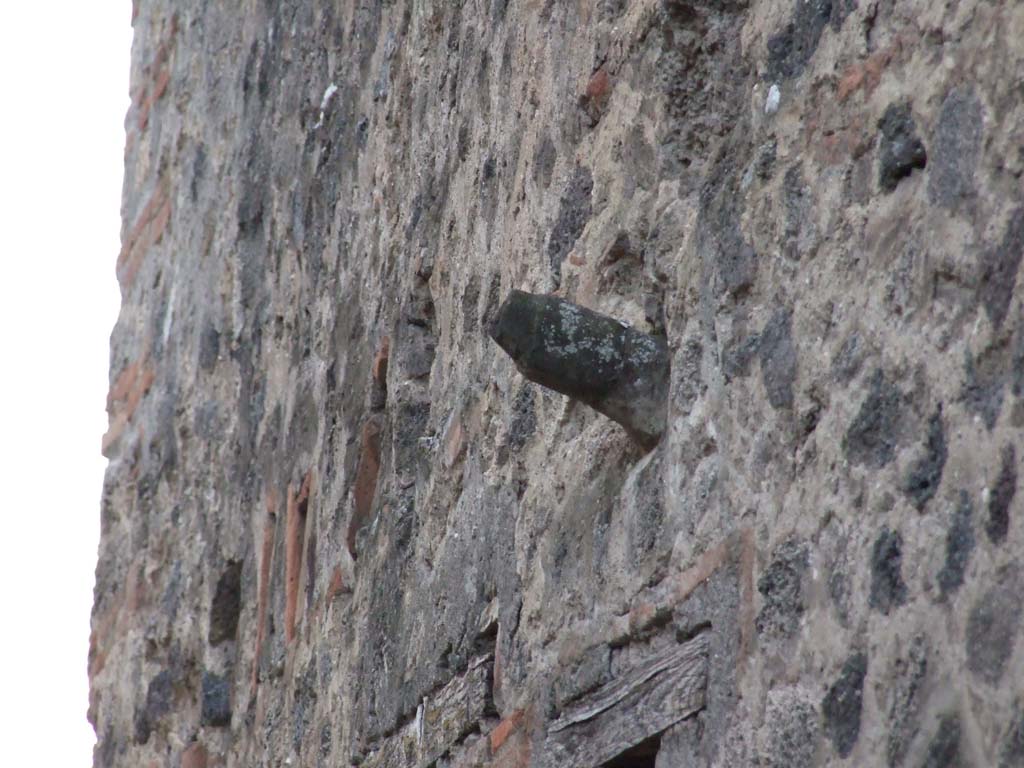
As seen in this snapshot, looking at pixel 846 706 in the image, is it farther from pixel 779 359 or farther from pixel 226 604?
pixel 226 604

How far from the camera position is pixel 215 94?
581 centimetres

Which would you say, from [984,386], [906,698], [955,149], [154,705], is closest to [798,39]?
[955,149]

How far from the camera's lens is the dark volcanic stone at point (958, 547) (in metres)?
1.60

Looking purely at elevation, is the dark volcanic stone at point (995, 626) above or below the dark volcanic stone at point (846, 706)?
above

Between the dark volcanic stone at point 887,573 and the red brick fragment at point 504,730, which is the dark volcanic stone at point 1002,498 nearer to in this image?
the dark volcanic stone at point 887,573

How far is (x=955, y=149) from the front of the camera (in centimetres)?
172

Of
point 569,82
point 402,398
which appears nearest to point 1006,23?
point 569,82

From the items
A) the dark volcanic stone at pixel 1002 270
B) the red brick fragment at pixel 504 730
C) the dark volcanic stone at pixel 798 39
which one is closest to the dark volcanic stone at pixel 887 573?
the dark volcanic stone at pixel 1002 270

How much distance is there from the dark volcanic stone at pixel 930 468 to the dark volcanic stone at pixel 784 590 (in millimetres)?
209

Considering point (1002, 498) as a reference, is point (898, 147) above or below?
above

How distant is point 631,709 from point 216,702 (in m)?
2.75

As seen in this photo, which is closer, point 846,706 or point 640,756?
point 846,706

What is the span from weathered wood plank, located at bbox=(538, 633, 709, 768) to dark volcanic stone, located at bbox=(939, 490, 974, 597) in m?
0.49

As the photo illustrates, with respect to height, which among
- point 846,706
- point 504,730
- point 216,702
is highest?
point 846,706
